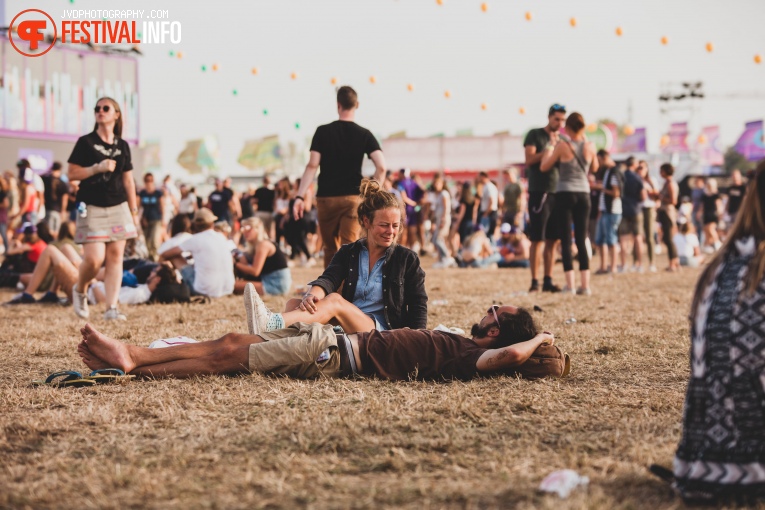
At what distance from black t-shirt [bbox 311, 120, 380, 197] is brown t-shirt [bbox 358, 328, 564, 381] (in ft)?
9.55

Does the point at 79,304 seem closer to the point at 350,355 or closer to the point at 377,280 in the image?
the point at 377,280

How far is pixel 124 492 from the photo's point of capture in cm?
280

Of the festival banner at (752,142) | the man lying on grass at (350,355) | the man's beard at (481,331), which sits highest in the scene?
the festival banner at (752,142)

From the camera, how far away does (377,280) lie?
5.43 meters

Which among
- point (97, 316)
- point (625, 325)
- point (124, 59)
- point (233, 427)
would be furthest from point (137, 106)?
point (233, 427)

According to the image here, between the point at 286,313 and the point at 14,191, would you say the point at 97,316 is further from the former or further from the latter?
the point at 14,191

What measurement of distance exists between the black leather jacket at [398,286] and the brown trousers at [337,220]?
2.04 m

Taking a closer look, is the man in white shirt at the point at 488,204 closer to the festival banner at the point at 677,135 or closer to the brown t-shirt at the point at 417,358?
the brown t-shirt at the point at 417,358

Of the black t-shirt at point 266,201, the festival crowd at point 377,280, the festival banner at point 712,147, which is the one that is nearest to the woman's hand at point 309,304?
the festival crowd at point 377,280

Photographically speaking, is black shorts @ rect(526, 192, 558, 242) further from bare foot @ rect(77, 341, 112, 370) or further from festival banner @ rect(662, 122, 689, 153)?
festival banner @ rect(662, 122, 689, 153)

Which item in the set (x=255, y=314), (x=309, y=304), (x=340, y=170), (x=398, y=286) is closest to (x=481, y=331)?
(x=398, y=286)

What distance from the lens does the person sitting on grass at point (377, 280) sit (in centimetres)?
527

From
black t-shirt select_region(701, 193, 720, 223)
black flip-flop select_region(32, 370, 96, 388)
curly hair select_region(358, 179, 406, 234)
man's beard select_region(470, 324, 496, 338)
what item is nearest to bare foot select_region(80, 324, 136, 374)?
black flip-flop select_region(32, 370, 96, 388)

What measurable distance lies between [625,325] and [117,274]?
440 centimetres
